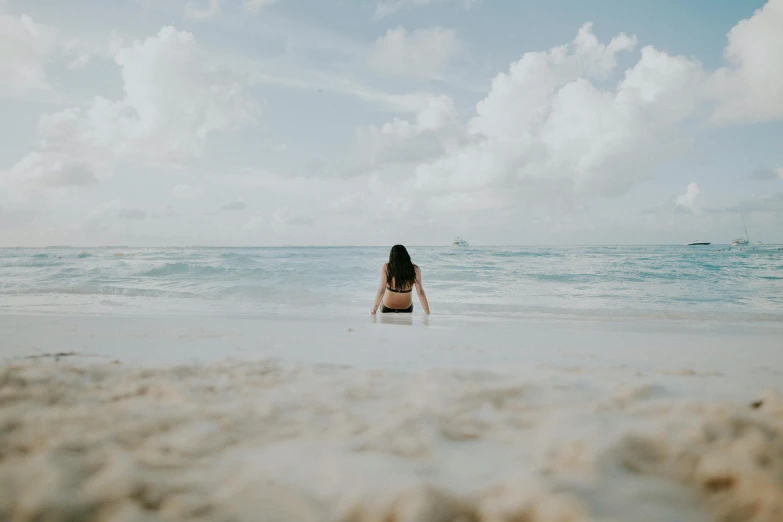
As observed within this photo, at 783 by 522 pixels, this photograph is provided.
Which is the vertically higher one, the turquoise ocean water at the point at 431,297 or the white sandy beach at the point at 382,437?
the white sandy beach at the point at 382,437

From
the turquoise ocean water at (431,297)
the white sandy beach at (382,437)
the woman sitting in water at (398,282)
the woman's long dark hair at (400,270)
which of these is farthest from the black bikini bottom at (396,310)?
the white sandy beach at (382,437)

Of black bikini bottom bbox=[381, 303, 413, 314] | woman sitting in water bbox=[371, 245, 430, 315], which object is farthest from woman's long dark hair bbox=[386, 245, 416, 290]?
black bikini bottom bbox=[381, 303, 413, 314]

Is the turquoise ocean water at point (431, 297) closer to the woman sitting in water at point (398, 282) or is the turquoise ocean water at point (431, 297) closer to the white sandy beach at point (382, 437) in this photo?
the woman sitting in water at point (398, 282)

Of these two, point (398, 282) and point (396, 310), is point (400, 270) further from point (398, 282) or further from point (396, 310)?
point (396, 310)

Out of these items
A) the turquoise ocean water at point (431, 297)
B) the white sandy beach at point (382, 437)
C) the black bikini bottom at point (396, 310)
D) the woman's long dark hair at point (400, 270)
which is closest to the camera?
the white sandy beach at point (382, 437)

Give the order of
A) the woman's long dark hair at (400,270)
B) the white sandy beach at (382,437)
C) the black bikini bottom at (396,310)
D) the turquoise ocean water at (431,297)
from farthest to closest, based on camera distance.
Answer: the turquoise ocean water at (431,297) → the black bikini bottom at (396,310) → the woman's long dark hair at (400,270) → the white sandy beach at (382,437)

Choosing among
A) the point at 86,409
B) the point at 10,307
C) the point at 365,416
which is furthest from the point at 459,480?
the point at 10,307

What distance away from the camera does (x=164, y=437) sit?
2.04 meters

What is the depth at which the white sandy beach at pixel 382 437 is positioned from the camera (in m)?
1.51

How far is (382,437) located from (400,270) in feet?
19.0

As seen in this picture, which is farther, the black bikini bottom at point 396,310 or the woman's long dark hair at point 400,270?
the black bikini bottom at point 396,310

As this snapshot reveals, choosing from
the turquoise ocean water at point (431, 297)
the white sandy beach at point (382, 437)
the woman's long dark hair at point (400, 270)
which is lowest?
the turquoise ocean water at point (431, 297)

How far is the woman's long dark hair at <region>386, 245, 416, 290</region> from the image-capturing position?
785 centimetres

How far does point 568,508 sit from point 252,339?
162 inches
